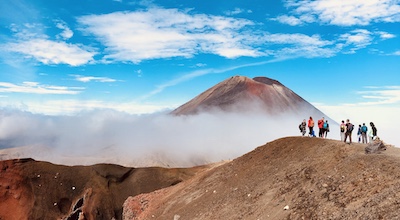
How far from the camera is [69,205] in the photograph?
48250 mm

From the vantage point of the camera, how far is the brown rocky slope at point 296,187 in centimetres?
1266

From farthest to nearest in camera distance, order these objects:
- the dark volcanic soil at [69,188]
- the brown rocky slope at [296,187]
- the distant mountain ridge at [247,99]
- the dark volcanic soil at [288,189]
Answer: the distant mountain ridge at [247,99] < the dark volcanic soil at [69,188] < the dark volcanic soil at [288,189] < the brown rocky slope at [296,187]

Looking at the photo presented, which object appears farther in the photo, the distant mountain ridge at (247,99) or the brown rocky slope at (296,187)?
the distant mountain ridge at (247,99)

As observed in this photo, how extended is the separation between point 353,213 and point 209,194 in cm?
1284

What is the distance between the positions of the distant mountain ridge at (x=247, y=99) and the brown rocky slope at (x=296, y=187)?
142 m

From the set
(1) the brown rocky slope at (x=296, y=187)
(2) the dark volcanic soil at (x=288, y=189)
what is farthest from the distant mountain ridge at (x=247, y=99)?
(1) the brown rocky slope at (x=296, y=187)

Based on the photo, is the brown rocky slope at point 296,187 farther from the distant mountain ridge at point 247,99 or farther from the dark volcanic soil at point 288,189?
the distant mountain ridge at point 247,99

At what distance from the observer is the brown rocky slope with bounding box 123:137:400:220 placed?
12664mm

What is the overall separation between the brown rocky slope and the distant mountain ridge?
142160 mm

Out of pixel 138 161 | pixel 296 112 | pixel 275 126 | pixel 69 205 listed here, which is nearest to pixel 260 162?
pixel 69 205

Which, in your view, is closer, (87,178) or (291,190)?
(291,190)

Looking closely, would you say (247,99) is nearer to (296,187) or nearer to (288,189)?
(288,189)

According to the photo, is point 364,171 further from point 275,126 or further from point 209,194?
point 275,126

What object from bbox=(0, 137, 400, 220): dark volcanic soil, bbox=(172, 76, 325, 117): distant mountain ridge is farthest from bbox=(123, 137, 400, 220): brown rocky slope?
bbox=(172, 76, 325, 117): distant mountain ridge
